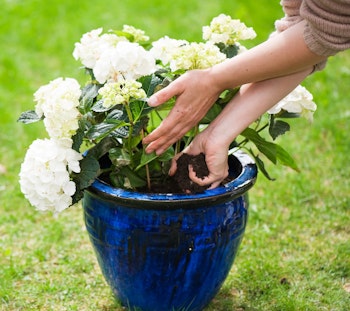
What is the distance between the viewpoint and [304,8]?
203 cm

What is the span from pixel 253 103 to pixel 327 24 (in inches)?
15.7

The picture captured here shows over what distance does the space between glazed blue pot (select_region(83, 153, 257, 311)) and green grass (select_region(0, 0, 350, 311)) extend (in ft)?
0.81

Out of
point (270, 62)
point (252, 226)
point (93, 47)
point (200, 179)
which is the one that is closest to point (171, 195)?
point (200, 179)

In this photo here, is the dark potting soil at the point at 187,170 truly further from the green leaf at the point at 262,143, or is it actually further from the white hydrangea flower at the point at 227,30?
the white hydrangea flower at the point at 227,30

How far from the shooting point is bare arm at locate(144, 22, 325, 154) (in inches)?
83.0

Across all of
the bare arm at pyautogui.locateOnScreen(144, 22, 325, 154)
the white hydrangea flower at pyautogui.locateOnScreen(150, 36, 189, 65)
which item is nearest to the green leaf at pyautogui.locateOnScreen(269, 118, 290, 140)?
the bare arm at pyautogui.locateOnScreen(144, 22, 325, 154)

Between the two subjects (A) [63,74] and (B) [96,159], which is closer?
(B) [96,159]

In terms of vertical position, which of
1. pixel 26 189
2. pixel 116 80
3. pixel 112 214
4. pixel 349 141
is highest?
pixel 116 80

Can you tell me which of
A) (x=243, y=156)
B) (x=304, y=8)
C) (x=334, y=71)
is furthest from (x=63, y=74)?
(x=304, y=8)

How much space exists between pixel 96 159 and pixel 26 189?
254 millimetres

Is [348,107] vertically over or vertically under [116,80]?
under

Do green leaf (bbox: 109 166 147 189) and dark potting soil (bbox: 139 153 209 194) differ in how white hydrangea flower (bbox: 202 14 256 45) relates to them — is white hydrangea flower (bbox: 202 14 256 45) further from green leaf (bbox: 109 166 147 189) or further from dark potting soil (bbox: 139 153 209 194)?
green leaf (bbox: 109 166 147 189)

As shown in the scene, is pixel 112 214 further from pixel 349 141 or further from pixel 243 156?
pixel 349 141

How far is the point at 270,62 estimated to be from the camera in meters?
2.13
